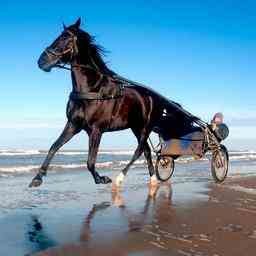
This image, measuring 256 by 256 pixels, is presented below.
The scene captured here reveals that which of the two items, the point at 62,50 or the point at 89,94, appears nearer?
→ the point at 62,50

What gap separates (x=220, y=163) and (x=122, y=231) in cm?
608

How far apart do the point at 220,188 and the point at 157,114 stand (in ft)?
6.86

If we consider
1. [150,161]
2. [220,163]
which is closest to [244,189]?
[220,163]

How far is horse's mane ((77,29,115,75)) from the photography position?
779cm

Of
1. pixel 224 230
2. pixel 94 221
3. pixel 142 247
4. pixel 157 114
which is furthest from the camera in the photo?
pixel 157 114

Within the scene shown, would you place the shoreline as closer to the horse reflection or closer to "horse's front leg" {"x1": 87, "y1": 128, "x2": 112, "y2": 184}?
the horse reflection

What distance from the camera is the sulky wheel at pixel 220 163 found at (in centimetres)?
1094

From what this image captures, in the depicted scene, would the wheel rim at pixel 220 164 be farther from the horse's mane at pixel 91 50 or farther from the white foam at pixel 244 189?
the horse's mane at pixel 91 50

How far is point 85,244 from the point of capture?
186 inches

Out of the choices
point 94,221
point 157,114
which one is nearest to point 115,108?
point 157,114

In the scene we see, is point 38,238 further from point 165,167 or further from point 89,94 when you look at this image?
point 165,167

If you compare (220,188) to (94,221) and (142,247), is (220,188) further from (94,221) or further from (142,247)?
(142,247)

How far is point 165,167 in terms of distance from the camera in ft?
37.4

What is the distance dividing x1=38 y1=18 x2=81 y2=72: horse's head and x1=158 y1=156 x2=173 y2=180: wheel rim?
421cm
